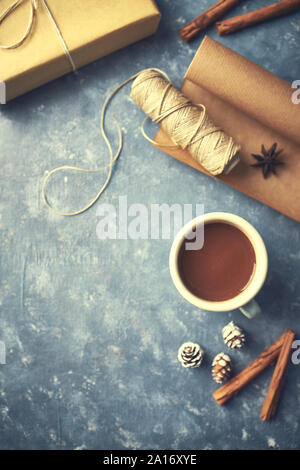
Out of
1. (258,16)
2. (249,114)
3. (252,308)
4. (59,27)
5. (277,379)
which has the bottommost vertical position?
(277,379)

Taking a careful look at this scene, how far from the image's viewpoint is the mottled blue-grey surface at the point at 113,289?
2.66 feet

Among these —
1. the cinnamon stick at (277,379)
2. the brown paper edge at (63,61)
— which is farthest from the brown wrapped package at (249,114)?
the cinnamon stick at (277,379)

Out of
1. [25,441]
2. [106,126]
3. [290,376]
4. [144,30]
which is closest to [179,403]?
[290,376]

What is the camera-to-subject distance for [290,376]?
80 centimetres

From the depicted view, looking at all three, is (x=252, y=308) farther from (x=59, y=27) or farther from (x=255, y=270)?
(x=59, y=27)

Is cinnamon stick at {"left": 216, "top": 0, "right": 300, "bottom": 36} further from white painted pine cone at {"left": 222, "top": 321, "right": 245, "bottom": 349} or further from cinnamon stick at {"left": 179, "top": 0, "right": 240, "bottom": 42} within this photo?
white painted pine cone at {"left": 222, "top": 321, "right": 245, "bottom": 349}

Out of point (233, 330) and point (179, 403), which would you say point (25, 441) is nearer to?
point (179, 403)

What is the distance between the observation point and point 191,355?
0.79 meters

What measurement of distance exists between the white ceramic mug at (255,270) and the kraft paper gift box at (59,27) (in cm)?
41

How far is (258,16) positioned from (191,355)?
0.72 meters

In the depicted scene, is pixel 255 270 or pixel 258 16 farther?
pixel 258 16

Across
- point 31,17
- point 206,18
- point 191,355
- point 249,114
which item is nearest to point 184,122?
point 249,114

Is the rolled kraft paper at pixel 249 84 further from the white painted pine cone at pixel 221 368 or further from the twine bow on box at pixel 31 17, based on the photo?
the white painted pine cone at pixel 221 368

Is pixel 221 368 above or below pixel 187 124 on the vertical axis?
below
